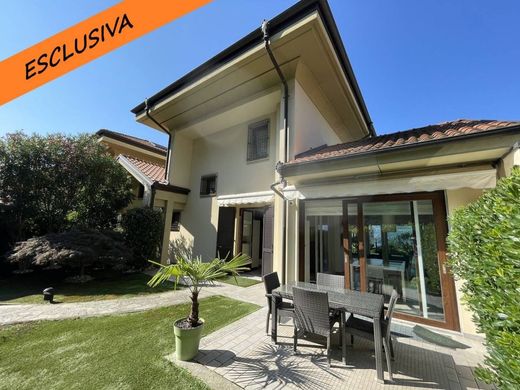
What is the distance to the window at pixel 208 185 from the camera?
18123 millimetres

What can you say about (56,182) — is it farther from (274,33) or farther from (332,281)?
(332,281)

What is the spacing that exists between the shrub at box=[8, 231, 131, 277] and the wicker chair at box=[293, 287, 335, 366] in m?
12.2

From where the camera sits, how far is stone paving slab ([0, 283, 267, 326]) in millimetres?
8406

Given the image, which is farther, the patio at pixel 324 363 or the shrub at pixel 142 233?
the shrub at pixel 142 233

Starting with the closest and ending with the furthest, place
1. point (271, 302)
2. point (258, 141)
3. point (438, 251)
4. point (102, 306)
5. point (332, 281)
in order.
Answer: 1. point (271, 302)
2. point (332, 281)
3. point (438, 251)
4. point (102, 306)
5. point (258, 141)

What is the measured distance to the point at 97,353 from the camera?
5992 mm

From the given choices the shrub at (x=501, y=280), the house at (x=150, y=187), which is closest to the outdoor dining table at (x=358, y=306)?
the shrub at (x=501, y=280)

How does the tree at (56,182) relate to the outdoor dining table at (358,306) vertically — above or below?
above

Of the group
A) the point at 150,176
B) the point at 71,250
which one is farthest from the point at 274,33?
the point at 71,250

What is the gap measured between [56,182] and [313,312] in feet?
61.6

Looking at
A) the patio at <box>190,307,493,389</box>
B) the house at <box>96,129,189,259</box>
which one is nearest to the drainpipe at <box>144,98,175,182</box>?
the house at <box>96,129,189,259</box>

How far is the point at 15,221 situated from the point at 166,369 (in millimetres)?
17337

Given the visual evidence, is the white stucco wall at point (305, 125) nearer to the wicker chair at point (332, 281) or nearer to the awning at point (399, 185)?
the awning at point (399, 185)

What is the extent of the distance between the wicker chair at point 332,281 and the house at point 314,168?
2.22 m
